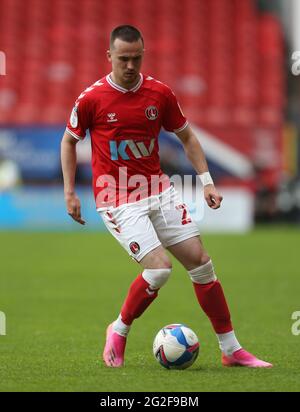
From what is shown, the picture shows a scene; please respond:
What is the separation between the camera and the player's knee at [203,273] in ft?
21.6

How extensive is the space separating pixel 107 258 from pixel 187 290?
13.6ft

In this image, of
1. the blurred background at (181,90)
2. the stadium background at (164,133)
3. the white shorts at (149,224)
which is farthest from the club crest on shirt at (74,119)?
the blurred background at (181,90)

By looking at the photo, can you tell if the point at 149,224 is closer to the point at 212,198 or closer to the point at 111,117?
the point at 212,198

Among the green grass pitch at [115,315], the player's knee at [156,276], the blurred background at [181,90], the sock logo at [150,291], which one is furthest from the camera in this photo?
the blurred background at [181,90]

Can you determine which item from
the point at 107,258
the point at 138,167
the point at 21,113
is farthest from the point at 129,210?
the point at 21,113

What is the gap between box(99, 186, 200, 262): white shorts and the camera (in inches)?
256

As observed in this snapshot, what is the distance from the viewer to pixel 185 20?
1080 inches

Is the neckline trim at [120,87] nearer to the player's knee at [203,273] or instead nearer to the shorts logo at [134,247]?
the shorts logo at [134,247]

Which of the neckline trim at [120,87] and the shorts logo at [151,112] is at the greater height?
the neckline trim at [120,87]

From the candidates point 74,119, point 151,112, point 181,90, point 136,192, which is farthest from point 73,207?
point 181,90

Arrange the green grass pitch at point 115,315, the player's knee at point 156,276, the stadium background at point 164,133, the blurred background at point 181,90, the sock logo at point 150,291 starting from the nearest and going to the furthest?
the green grass pitch at point 115,315 < the player's knee at point 156,276 < the sock logo at point 150,291 < the stadium background at point 164,133 < the blurred background at point 181,90

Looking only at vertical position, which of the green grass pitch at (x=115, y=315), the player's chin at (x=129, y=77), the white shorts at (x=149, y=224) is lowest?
the green grass pitch at (x=115, y=315)

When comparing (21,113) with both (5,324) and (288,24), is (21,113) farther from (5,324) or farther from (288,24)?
(5,324)

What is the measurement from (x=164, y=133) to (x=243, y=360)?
15.3 meters
